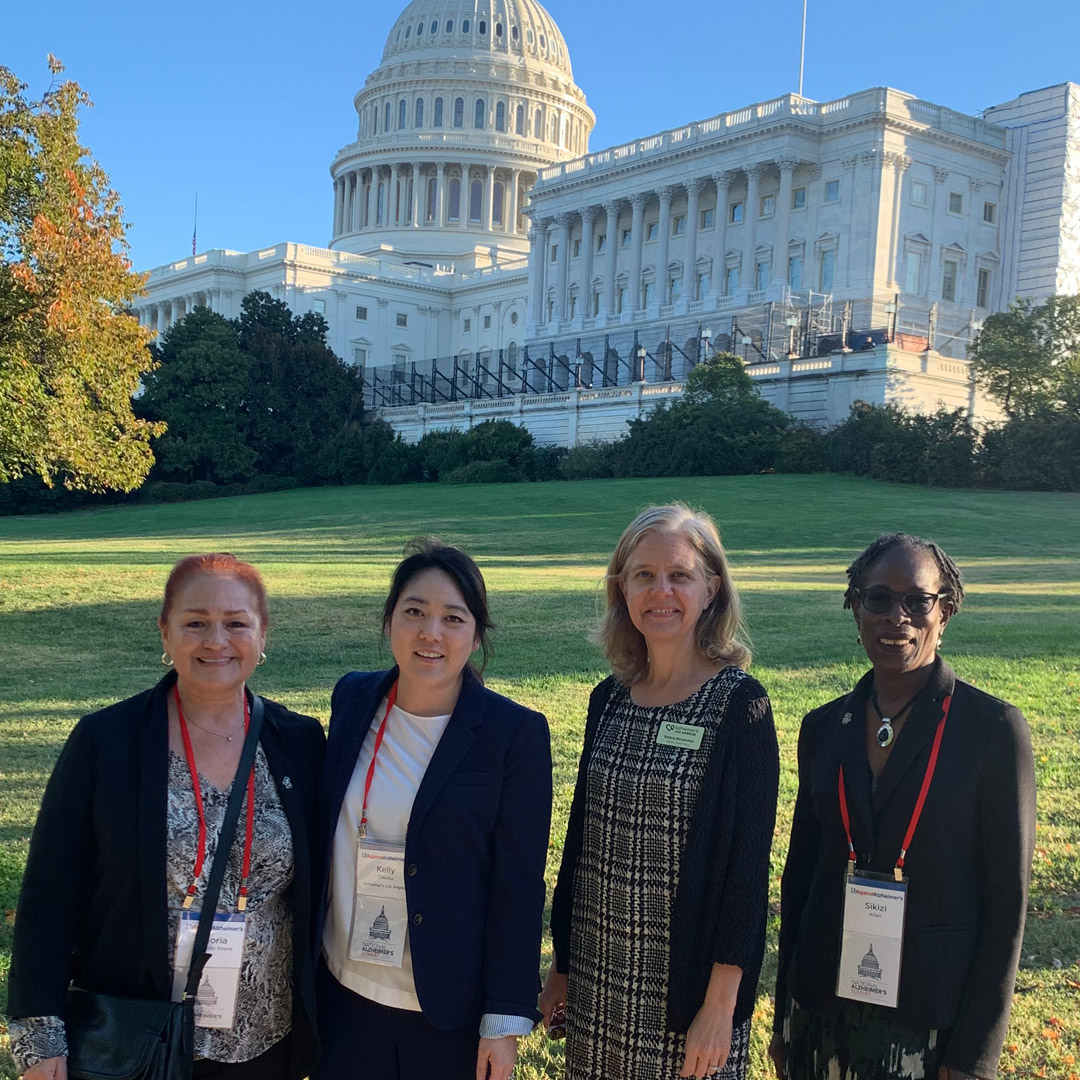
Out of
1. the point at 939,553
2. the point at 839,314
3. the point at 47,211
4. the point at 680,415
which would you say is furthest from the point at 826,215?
the point at 939,553

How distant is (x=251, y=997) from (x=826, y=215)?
62.4m

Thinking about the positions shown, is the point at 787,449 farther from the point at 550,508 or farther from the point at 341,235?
the point at 341,235

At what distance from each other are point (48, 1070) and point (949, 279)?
65.5 meters

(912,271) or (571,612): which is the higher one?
(912,271)

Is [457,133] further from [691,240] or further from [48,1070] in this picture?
[48,1070]

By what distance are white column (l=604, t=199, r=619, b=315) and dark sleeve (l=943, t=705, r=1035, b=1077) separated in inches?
2693

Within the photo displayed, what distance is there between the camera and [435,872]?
3.43m

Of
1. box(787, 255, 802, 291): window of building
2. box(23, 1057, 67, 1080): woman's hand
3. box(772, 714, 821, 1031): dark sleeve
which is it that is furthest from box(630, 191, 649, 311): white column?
box(23, 1057, 67, 1080): woman's hand

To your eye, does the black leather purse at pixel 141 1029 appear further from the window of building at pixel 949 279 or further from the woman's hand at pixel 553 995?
the window of building at pixel 949 279

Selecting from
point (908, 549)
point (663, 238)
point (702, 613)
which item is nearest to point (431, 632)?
point (702, 613)

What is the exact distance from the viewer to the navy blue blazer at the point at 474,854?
3.41 m

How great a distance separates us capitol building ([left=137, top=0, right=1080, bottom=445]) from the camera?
48.9m

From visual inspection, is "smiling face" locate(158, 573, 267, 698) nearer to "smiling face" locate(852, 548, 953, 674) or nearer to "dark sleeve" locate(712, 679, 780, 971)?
"dark sleeve" locate(712, 679, 780, 971)

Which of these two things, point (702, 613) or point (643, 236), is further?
point (643, 236)
